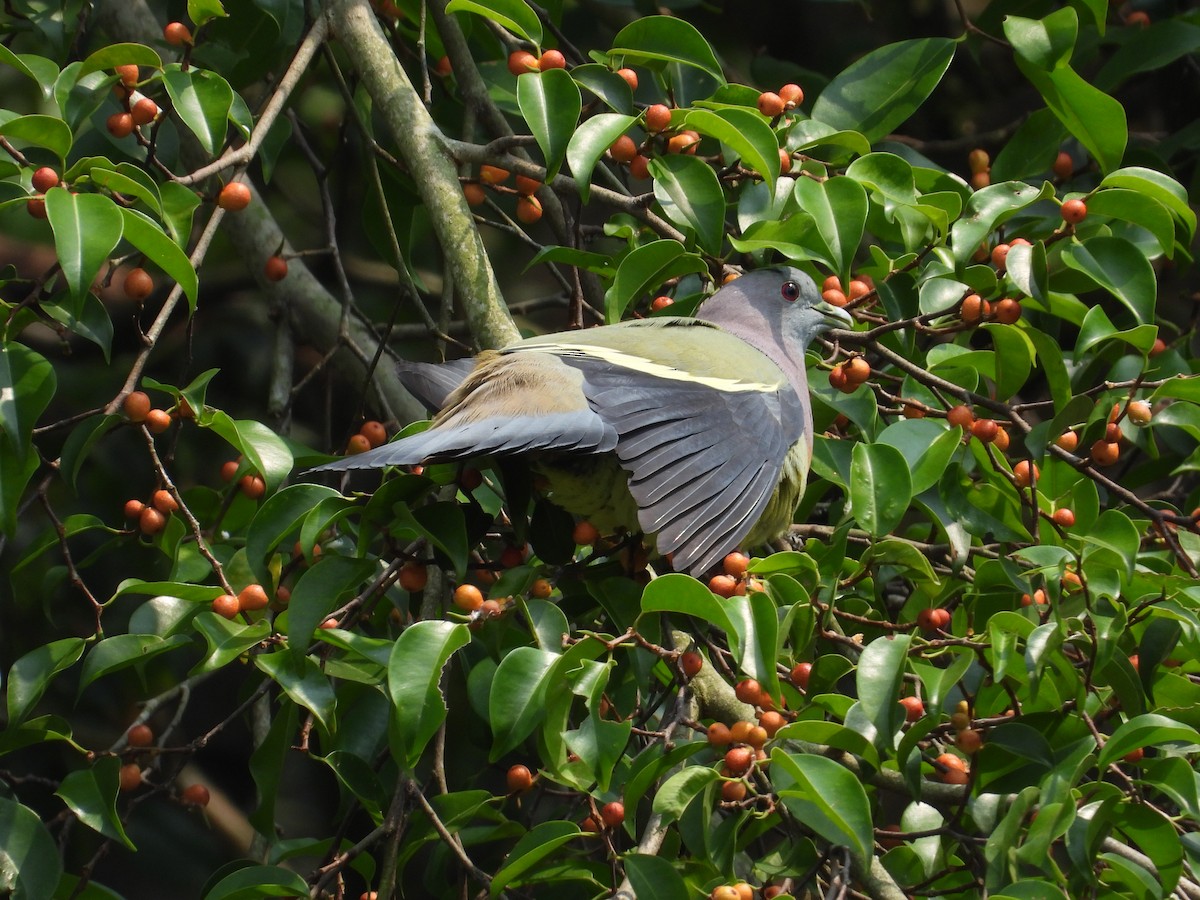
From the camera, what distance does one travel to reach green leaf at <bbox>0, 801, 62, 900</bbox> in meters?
1.92

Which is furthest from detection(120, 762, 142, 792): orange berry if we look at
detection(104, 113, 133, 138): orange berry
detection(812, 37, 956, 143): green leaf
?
detection(812, 37, 956, 143): green leaf

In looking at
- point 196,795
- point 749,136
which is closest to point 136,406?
point 196,795

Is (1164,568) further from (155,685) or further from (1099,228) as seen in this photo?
(155,685)

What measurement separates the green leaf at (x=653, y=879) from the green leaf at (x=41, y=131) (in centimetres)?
130

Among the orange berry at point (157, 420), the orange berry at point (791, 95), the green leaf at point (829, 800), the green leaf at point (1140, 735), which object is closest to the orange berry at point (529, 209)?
the orange berry at point (791, 95)

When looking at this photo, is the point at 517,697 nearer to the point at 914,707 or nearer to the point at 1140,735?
the point at 914,707

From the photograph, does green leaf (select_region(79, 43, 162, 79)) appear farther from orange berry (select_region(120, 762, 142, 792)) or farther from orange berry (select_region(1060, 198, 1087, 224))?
orange berry (select_region(1060, 198, 1087, 224))

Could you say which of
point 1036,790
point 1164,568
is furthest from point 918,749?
point 1164,568

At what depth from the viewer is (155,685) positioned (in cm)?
376

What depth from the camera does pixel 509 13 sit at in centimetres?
227

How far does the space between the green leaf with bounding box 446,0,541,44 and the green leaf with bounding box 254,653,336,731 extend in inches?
42.3

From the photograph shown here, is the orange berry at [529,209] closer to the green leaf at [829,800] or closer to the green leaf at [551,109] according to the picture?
the green leaf at [551,109]

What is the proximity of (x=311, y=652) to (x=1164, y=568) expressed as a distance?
1371mm

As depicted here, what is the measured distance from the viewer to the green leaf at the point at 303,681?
1.85 metres
